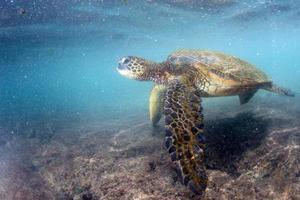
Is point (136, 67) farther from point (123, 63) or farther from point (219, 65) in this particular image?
point (219, 65)

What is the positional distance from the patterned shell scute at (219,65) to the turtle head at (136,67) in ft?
2.71

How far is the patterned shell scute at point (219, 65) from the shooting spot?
6566mm

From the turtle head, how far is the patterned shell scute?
0.82m

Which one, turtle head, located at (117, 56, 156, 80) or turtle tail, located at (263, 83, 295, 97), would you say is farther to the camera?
turtle tail, located at (263, 83, 295, 97)

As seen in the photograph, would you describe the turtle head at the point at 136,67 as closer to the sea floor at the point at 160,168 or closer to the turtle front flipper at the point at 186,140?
the sea floor at the point at 160,168

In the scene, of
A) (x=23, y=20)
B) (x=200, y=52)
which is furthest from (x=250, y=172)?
(x=23, y=20)

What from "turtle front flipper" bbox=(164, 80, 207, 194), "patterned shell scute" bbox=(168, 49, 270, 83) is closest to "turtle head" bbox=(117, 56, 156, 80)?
"patterned shell scute" bbox=(168, 49, 270, 83)

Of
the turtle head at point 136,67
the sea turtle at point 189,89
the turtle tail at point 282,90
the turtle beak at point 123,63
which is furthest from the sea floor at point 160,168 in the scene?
the turtle beak at point 123,63

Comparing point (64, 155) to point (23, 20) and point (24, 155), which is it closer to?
point (24, 155)

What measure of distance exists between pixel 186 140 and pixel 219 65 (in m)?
3.62

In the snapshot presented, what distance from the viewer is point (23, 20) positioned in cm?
1800

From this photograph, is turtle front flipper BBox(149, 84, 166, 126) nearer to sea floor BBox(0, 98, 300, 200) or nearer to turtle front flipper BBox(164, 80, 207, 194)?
sea floor BBox(0, 98, 300, 200)

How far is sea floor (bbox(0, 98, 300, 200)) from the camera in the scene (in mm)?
4332

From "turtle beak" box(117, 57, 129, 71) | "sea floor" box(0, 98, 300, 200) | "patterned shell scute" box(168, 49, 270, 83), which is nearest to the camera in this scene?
"sea floor" box(0, 98, 300, 200)
